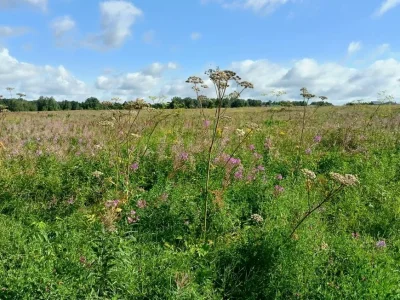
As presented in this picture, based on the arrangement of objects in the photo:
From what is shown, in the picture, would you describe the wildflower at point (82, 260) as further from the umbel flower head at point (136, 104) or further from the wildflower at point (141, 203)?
the umbel flower head at point (136, 104)

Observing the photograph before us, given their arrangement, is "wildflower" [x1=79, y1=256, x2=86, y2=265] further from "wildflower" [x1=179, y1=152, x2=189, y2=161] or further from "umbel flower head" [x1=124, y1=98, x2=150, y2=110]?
"wildflower" [x1=179, y1=152, x2=189, y2=161]

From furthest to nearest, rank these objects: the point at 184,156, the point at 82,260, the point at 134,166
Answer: the point at 184,156 < the point at 134,166 < the point at 82,260

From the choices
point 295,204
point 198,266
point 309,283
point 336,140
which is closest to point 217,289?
point 198,266

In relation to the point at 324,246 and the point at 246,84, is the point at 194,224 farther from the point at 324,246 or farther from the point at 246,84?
the point at 246,84

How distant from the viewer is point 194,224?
201 inches

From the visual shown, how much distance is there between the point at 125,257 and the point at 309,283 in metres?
1.94

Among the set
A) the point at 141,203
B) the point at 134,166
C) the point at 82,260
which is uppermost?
the point at 134,166


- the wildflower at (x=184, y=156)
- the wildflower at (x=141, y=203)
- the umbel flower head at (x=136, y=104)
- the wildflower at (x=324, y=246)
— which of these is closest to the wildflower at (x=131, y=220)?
the wildflower at (x=141, y=203)

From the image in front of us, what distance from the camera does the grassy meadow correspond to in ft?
11.7

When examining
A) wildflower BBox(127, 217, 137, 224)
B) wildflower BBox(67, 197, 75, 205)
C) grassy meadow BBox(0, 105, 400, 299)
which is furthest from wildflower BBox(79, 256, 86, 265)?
wildflower BBox(67, 197, 75, 205)

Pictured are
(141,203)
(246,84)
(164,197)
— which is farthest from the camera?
(164,197)

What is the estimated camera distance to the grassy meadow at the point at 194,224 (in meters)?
3.58

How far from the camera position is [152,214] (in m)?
5.37

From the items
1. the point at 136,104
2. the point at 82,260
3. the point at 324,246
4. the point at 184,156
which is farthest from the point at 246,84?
the point at 82,260
